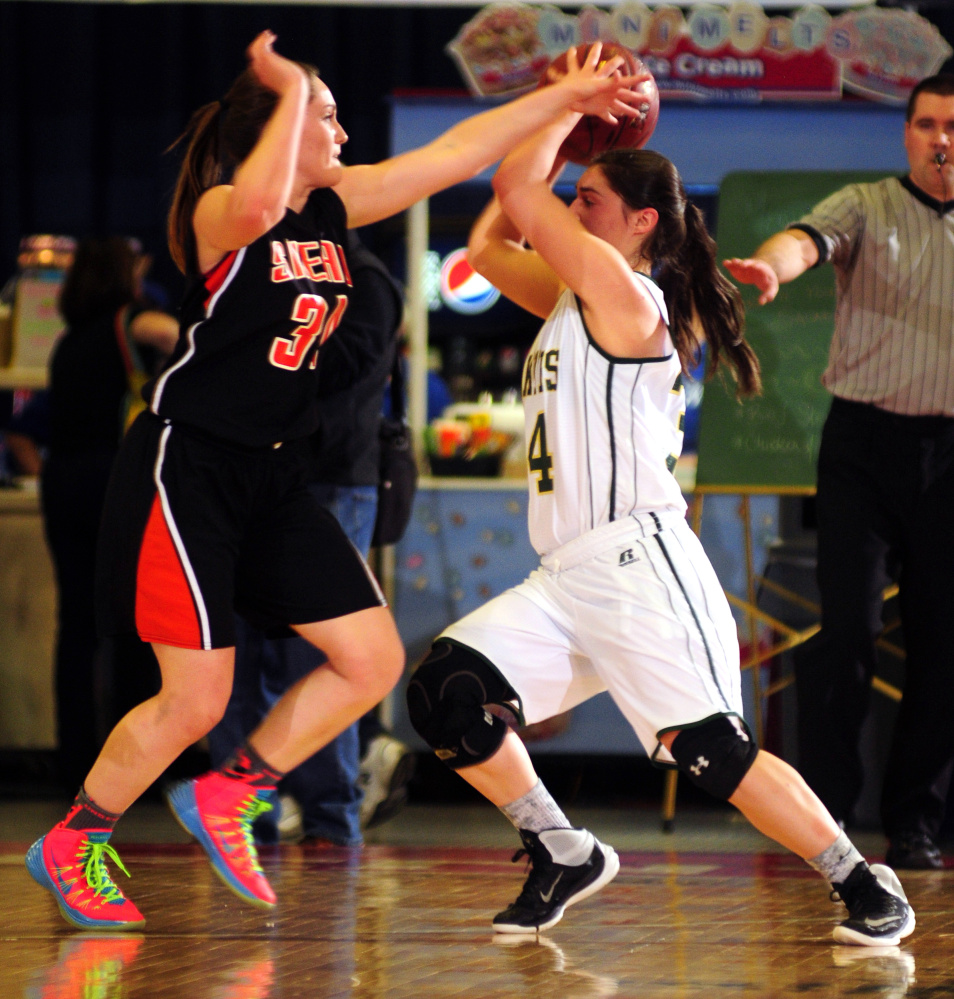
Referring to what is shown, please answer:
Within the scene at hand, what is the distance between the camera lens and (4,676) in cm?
494

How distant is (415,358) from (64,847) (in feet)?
8.61

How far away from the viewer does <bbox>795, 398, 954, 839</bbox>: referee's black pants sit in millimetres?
3422

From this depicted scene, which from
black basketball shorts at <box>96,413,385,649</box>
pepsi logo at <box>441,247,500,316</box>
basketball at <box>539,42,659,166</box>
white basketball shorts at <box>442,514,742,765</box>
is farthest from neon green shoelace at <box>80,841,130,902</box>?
pepsi logo at <box>441,247,500,316</box>

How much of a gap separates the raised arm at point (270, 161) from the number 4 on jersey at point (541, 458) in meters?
0.59

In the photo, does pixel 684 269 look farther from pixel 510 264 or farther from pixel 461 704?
pixel 461 704

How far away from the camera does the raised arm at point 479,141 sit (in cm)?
→ 259

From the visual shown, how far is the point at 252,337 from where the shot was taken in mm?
2566

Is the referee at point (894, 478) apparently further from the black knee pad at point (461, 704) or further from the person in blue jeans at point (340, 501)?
the black knee pad at point (461, 704)

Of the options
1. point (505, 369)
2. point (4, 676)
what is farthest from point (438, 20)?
point (4, 676)

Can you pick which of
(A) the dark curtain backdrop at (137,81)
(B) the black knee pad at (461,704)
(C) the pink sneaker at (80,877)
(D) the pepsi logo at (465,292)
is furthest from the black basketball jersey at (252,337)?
(D) the pepsi logo at (465,292)

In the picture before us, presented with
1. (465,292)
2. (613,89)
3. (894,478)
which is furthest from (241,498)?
(465,292)

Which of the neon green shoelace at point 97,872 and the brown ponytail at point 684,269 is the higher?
the brown ponytail at point 684,269

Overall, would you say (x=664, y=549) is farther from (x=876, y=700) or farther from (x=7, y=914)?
(x=876, y=700)

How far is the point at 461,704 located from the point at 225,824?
518mm
